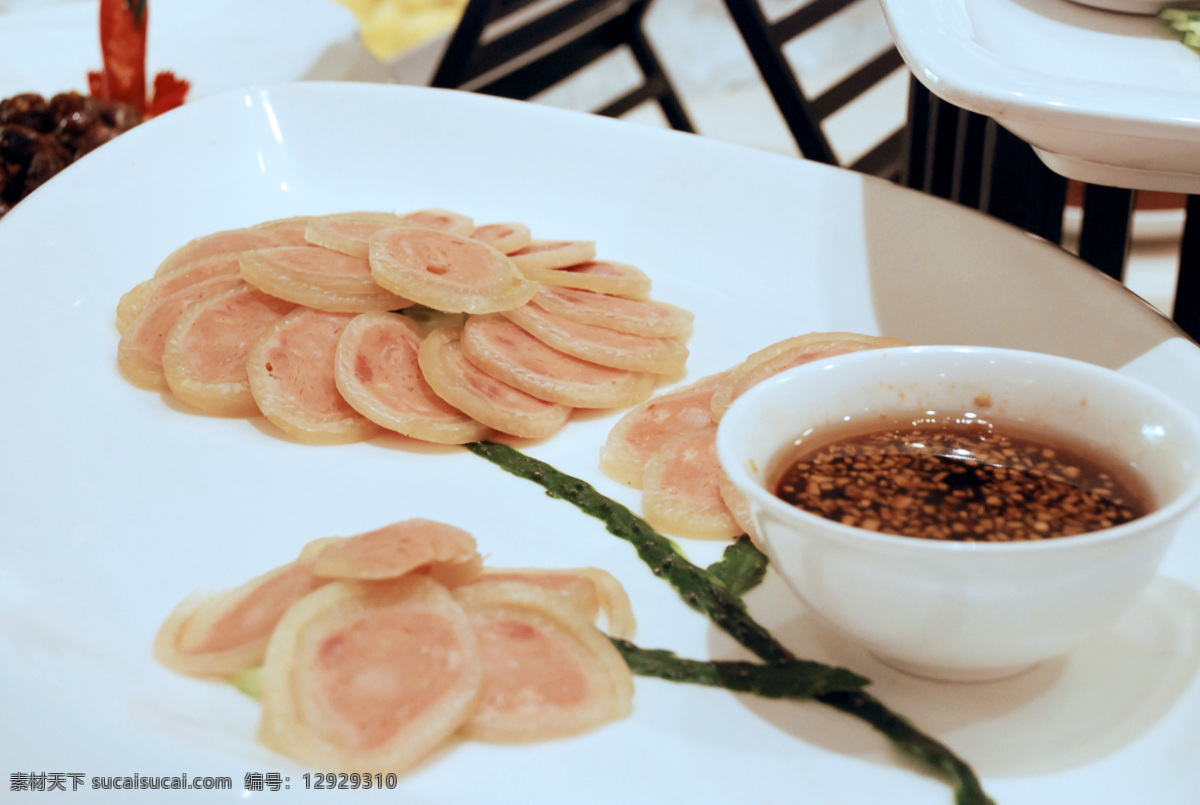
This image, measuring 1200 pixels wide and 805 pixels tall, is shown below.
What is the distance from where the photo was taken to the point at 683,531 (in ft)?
4.66

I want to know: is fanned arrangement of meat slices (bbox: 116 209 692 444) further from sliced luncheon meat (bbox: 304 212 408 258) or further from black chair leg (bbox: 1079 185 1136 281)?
black chair leg (bbox: 1079 185 1136 281)

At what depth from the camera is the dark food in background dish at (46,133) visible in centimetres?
266

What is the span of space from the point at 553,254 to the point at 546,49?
2.48 meters

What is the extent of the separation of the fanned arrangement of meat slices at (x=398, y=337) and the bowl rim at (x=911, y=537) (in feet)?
1.84

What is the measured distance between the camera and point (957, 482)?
1.14m

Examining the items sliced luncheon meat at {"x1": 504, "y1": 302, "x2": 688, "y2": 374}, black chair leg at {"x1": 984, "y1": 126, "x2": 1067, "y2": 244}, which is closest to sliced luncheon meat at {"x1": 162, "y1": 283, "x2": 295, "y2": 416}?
sliced luncheon meat at {"x1": 504, "y1": 302, "x2": 688, "y2": 374}

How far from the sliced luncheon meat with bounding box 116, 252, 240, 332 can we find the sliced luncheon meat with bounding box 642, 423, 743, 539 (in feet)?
3.19

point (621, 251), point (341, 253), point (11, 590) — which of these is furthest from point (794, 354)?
point (11, 590)

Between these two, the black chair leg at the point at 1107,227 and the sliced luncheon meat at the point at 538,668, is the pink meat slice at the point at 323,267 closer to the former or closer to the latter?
the sliced luncheon meat at the point at 538,668

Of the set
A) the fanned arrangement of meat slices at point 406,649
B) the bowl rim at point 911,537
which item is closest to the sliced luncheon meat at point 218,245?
the fanned arrangement of meat slices at point 406,649

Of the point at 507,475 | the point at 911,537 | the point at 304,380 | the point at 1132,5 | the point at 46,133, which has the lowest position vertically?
the point at 507,475

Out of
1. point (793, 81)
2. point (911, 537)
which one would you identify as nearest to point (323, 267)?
point (911, 537)

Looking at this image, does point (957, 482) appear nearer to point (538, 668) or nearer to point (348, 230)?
point (538, 668)

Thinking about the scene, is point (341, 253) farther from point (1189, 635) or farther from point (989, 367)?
point (1189, 635)
